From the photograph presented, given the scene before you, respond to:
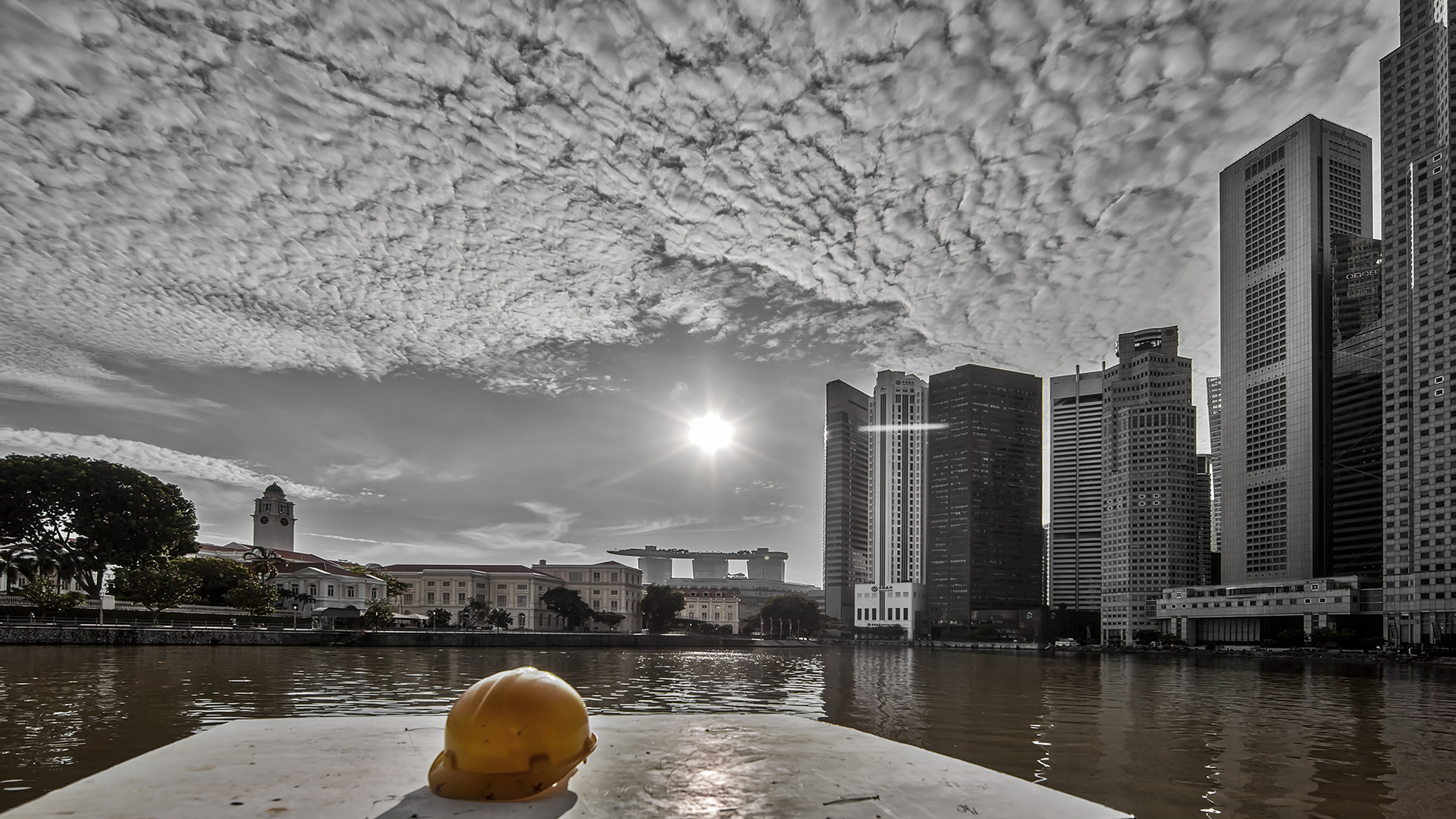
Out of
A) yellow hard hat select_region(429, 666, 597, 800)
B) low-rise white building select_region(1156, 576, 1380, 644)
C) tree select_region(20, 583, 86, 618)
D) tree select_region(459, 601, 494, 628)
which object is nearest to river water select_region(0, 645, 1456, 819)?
yellow hard hat select_region(429, 666, 597, 800)

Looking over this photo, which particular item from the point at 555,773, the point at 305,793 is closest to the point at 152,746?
the point at 305,793

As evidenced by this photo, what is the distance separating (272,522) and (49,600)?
284ft

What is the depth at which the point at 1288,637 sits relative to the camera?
150m

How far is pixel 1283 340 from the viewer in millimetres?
181875

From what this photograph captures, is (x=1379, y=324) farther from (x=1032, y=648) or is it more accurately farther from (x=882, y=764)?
(x=882, y=764)

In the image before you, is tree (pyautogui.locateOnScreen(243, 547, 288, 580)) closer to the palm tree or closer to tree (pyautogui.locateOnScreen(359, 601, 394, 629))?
the palm tree

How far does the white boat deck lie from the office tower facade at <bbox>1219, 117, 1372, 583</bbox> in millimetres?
200578

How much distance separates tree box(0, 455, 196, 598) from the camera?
75.3 m

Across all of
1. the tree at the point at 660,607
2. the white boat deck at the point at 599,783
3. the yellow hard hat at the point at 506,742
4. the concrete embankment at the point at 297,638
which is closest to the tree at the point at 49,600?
the concrete embankment at the point at 297,638

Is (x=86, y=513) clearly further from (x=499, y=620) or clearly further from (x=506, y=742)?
(x=506, y=742)

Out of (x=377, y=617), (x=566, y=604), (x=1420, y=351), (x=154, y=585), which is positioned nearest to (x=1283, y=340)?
(x=1420, y=351)

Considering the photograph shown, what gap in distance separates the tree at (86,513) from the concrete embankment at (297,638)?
12364 mm

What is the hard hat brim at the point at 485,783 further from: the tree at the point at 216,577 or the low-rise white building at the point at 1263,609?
the low-rise white building at the point at 1263,609

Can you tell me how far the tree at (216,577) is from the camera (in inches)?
3740
